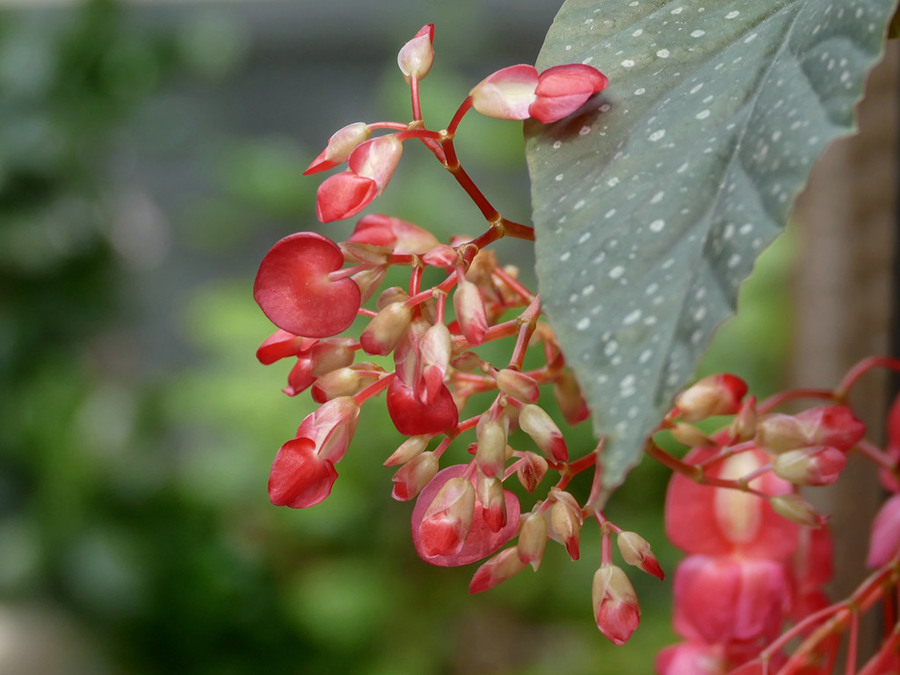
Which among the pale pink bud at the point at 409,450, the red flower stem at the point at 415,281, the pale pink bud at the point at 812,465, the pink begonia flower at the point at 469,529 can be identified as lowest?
the pale pink bud at the point at 812,465

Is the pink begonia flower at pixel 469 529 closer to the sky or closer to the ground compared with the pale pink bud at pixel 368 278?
closer to the ground

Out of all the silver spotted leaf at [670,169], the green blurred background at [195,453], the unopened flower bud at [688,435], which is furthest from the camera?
the green blurred background at [195,453]

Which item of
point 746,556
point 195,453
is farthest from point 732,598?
point 195,453

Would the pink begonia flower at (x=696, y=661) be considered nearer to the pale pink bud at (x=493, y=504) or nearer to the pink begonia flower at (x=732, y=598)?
the pink begonia flower at (x=732, y=598)

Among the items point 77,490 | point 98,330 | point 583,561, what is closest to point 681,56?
point 583,561

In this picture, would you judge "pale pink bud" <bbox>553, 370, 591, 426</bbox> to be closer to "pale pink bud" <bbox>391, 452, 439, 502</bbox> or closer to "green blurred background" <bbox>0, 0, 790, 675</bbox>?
"pale pink bud" <bbox>391, 452, 439, 502</bbox>

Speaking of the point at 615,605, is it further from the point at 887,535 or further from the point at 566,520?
the point at 887,535

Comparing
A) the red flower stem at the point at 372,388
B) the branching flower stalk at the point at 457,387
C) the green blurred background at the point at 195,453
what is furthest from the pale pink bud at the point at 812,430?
the green blurred background at the point at 195,453
